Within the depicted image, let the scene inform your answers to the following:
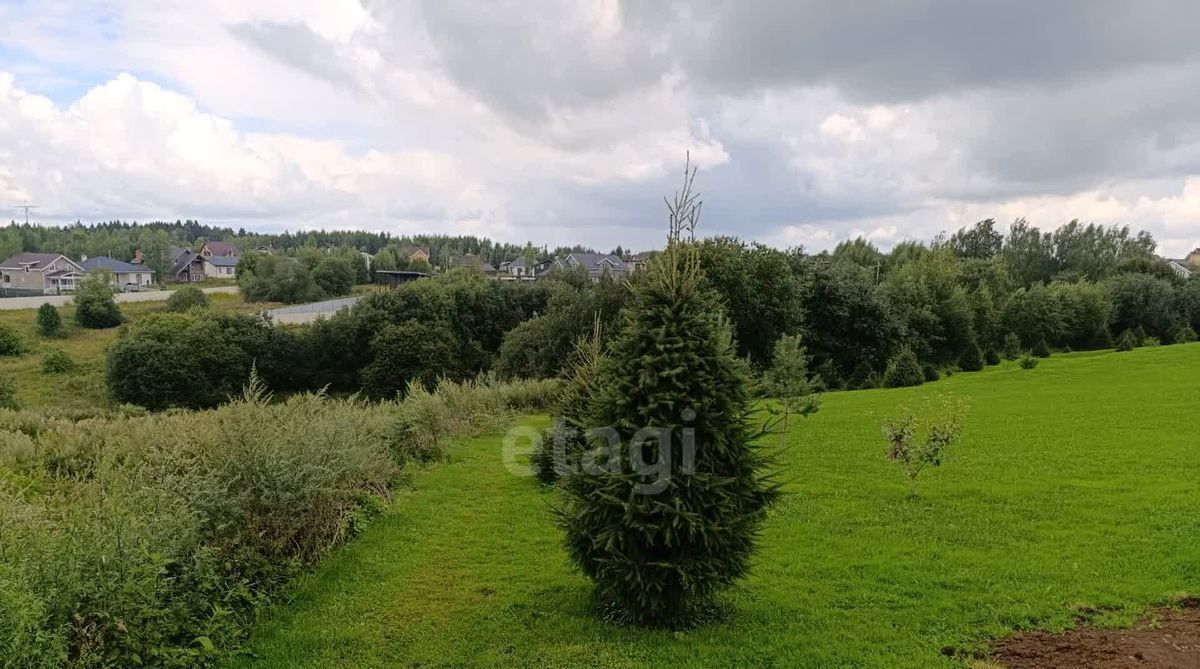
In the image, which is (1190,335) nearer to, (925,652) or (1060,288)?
(1060,288)

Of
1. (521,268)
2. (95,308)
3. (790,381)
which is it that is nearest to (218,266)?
(521,268)

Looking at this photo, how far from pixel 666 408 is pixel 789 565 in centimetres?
341

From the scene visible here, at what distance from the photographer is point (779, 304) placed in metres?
33.2

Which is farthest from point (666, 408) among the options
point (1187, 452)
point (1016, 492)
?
point (1187, 452)

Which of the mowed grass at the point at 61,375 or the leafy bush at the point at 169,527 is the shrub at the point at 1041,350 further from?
the mowed grass at the point at 61,375

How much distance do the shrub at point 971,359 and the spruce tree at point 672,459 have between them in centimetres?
3923

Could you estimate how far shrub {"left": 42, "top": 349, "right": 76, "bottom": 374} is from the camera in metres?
40.3

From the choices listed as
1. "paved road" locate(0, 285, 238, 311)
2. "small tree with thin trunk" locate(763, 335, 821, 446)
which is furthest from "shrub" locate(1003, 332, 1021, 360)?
"paved road" locate(0, 285, 238, 311)

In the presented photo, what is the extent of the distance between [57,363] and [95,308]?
41.6 feet

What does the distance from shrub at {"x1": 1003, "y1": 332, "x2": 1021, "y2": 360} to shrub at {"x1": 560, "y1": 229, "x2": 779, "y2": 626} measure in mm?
43605

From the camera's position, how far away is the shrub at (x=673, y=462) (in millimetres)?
6031

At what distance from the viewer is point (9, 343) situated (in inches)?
1694

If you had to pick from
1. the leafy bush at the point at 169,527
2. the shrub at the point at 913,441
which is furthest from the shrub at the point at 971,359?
the leafy bush at the point at 169,527

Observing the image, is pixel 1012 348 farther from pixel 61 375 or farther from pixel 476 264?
pixel 476 264
